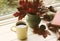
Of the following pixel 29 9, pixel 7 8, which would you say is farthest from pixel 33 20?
pixel 7 8

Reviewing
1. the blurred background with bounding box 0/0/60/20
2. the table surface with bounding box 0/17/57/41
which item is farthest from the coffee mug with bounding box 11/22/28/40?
the blurred background with bounding box 0/0/60/20

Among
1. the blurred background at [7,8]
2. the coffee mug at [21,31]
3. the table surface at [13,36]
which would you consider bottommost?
the table surface at [13,36]

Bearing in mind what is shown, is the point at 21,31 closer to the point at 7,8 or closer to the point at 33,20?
the point at 33,20

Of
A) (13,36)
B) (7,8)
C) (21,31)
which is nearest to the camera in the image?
(21,31)

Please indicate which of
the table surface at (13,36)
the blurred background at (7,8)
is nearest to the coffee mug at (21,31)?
the table surface at (13,36)

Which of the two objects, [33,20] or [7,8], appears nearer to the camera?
[33,20]

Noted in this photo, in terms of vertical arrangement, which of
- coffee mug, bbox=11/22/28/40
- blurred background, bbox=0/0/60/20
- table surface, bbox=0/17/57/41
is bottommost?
table surface, bbox=0/17/57/41

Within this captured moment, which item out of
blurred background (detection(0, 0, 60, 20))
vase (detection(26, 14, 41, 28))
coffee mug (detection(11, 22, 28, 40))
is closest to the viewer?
coffee mug (detection(11, 22, 28, 40))

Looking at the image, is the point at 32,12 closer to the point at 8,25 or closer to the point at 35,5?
the point at 35,5

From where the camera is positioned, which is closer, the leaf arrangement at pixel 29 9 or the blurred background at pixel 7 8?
the leaf arrangement at pixel 29 9

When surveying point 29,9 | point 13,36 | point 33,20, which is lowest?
point 13,36

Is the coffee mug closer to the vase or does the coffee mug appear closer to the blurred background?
Result: the vase

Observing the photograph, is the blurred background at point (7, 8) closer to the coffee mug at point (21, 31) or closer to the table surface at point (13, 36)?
the table surface at point (13, 36)

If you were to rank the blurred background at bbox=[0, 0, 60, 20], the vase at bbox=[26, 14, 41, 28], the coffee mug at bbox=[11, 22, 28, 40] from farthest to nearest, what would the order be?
the blurred background at bbox=[0, 0, 60, 20]
the vase at bbox=[26, 14, 41, 28]
the coffee mug at bbox=[11, 22, 28, 40]
